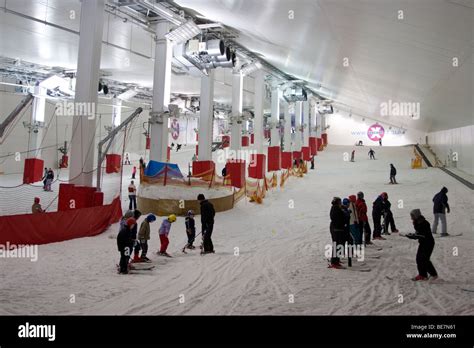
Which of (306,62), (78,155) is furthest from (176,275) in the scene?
(306,62)

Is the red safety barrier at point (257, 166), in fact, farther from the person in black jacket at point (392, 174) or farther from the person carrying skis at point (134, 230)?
the person carrying skis at point (134, 230)

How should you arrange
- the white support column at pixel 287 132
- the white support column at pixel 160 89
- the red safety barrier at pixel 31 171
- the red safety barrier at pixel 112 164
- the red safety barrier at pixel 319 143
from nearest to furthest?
the white support column at pixel 160 89 → the red safety barrier at pixel 31 171 → the red safety barrier at pixel 112 164 → the white support column at pixel 287 132 → the red safety barrier at pixel 319 143

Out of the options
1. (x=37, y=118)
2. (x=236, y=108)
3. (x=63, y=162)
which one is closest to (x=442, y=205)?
(x=236, y=108)

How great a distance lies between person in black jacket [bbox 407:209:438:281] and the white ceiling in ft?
13.2

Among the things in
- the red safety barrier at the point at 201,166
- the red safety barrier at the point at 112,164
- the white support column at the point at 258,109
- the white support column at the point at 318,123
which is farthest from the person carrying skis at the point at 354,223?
the white support column at the point at 318,123

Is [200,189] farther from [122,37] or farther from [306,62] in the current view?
[306,62]

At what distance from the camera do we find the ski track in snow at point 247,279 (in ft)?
16.1

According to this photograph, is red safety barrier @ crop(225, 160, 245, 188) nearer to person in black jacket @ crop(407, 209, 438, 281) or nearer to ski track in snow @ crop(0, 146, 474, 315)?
ski track in snow @ crop(0, 146, 474, 315)

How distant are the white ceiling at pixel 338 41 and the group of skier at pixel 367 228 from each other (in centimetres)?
412

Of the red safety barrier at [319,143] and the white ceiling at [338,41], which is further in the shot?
the red safety barrier at [319,143]

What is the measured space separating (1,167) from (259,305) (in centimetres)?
2368

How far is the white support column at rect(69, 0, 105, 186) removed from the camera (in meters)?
10.4

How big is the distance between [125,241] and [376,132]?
40.8 m

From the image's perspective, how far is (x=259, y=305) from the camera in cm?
500
